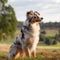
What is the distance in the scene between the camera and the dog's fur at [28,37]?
13.6 metres

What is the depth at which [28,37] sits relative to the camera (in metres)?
13.9

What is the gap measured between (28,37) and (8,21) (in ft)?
149

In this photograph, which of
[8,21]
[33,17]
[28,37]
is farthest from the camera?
[8,21]

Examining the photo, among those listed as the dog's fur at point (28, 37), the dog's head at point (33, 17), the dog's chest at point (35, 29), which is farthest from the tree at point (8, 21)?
the dog's head at point (33, 17)

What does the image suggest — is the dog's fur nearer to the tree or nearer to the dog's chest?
the dog's chest

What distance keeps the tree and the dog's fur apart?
42.5m

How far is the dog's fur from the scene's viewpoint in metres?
13.6

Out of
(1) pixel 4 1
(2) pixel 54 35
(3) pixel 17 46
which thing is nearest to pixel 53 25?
(2) pixel 54 35

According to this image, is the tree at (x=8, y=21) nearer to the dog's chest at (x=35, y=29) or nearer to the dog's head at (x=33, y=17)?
the dog's chest at (x=35, y=29)

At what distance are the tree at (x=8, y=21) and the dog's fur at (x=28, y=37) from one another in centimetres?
4252

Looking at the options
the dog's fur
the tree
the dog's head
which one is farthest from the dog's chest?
the tree

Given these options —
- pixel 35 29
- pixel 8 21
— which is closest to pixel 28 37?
pixel 35 29

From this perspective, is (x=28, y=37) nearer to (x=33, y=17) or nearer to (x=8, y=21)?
(x=33, y=17)

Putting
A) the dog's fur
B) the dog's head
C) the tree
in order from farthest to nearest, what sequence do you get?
the tree
the dog's fur
the dog's head
